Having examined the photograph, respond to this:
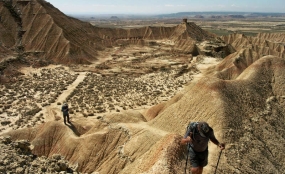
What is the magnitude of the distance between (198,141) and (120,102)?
2611cm

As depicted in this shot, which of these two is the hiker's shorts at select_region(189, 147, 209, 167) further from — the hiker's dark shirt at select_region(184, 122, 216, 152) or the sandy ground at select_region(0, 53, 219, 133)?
the sandy ground at select_region(0, 53, 219, 133)

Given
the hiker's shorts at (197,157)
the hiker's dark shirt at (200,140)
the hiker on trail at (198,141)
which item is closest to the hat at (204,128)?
the hiker on trail at (198,141)

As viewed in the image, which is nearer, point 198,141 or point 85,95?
point 198,141

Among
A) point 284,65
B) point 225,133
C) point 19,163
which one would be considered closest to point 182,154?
point 225,133

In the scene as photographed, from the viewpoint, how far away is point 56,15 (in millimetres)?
67250

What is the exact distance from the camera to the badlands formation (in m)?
14.6

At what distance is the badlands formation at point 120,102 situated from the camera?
1458cm

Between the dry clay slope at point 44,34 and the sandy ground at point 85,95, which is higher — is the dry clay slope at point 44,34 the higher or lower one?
the higher one

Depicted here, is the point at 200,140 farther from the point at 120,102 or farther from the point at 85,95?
the point at 85,95

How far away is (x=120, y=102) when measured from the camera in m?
33.9

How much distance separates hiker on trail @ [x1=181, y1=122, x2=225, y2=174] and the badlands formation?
2.08 meters

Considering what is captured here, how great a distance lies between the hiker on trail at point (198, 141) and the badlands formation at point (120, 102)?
6.81 ft

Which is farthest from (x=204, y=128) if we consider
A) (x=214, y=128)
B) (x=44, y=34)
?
(x=44, y=34)

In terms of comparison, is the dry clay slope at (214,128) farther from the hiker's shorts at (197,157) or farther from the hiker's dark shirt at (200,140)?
the hiker's dark shirt at (200,140)
